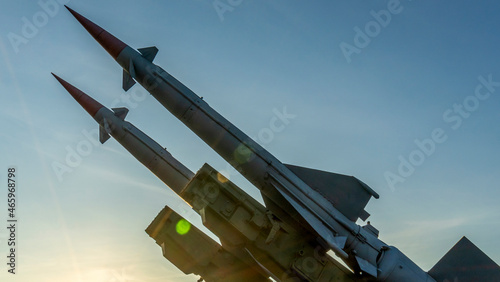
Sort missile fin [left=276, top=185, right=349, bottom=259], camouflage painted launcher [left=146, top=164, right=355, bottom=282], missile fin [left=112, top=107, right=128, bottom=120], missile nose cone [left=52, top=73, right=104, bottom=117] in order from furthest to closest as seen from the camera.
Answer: missile nose cone [left=52, top=73, right=104, bottom=117]
missile fin [left=112, top=107, right=128, bottom=120]
camouflage painted launcher [left=146, top=164, right=355, bottom=282]
missile fin [left=276, top=185, right=349, bottom=259]

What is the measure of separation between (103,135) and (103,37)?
2990 millimetres

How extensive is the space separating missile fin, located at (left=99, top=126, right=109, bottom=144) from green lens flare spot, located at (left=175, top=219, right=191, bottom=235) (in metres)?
4.62

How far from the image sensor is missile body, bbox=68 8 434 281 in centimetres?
966

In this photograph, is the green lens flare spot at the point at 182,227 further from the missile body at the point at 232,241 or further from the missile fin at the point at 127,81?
the missile fin at the point at 127,81

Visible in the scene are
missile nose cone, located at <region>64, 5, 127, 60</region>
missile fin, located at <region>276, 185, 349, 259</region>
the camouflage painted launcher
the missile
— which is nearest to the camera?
missile fin, located at <region>276, 185, 349, 259</region>

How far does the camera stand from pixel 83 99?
12.9m

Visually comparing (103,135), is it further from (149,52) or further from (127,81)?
→ (149,52)

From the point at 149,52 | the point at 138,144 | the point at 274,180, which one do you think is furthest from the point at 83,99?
the point at 274,180

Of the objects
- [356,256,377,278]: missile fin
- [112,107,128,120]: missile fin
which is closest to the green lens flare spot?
[356,256,377,278]: missile fin

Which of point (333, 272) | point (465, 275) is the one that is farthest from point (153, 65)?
point (465, 275)

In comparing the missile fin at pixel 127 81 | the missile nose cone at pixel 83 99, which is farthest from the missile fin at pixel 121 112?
the missile fin at pixel 127 81

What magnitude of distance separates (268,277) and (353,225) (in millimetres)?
2361

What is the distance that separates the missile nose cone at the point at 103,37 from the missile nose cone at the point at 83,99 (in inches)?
78.5

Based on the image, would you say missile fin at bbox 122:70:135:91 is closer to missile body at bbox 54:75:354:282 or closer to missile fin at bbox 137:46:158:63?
missile fin at bbox 137:46:158:63
